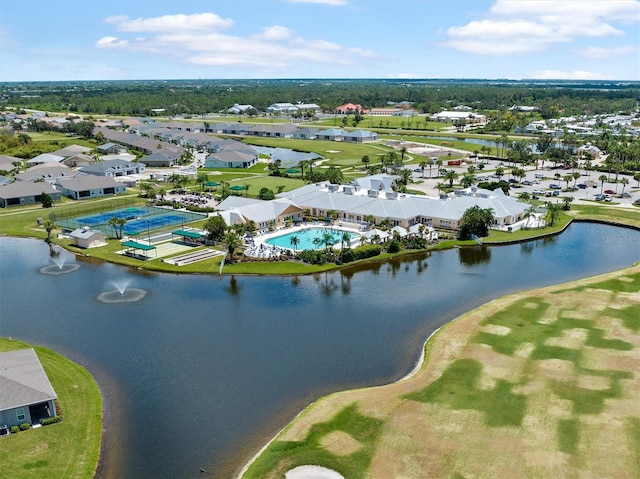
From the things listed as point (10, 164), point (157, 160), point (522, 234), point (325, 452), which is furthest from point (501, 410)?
point (10, 164)

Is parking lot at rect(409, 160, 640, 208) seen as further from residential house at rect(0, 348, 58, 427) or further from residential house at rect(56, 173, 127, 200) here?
residential house at rect(0, 348, 58, 427)

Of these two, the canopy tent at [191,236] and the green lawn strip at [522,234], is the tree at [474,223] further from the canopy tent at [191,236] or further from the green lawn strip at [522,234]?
the canopy tent at [191,236]

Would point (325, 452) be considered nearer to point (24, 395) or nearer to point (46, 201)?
point (24, 395)

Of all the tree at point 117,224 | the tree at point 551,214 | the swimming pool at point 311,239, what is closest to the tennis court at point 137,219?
the tree at point 117,224

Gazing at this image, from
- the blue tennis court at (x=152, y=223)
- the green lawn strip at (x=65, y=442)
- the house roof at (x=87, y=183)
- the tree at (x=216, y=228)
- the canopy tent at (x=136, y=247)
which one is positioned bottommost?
the green lawn strip at (x=65, y=442)

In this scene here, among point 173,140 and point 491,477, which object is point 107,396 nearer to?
point 491,477
